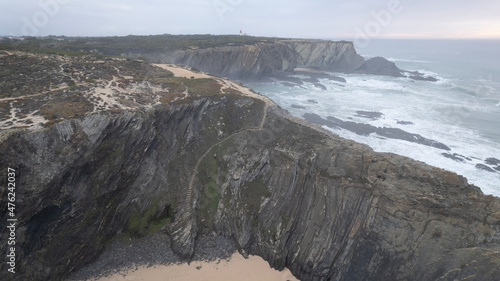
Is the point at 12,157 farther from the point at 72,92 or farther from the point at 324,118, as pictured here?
the point at 324,118

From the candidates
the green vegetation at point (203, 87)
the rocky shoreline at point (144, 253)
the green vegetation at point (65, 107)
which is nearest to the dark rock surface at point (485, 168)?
the rocky shoreline at point (144, 253)

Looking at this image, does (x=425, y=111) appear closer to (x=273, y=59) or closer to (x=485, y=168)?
(x=485, y=168)

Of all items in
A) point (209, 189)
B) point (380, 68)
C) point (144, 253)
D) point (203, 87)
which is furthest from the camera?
point (380, 68)

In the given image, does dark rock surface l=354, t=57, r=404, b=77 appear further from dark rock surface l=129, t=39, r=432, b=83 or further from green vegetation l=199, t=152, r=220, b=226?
green vegetation l=199, t=152, r=220, b=226

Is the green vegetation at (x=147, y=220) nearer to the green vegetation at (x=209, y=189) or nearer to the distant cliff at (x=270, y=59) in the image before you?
the green vegetation at (x=209, y=189)

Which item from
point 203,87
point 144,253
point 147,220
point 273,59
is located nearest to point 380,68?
point 273,59

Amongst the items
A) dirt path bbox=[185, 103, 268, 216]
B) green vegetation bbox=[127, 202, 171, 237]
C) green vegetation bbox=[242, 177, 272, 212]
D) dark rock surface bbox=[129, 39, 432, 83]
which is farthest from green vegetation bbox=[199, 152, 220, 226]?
dark rock surface bbox=[129, 39, 432, 83]
